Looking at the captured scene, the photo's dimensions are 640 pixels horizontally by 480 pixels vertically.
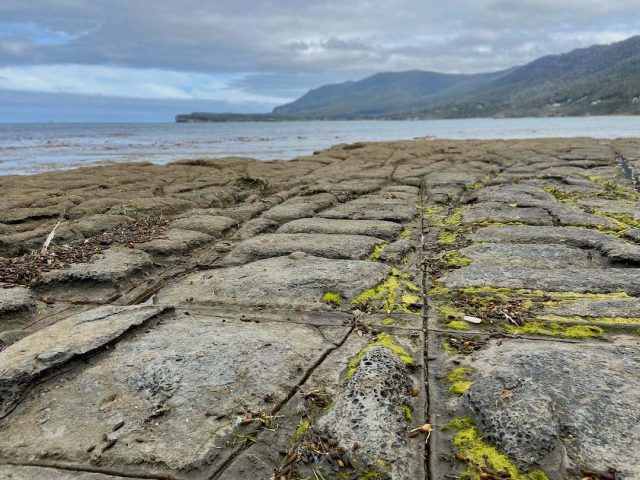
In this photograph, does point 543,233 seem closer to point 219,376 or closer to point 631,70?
point 219,376

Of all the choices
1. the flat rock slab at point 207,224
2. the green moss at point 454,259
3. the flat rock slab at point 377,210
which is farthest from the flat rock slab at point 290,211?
the green moss at point 454,259

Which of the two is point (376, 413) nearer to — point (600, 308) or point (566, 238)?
point (600, 308)

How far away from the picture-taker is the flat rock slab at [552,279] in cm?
276

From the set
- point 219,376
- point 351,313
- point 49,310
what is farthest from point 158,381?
point 49,310

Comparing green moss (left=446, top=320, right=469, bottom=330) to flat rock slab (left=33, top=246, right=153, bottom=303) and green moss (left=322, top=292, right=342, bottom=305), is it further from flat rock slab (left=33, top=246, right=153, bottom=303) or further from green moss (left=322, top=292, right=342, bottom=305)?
flat rock slab (left=33, top=246, right=153, bottom=303)

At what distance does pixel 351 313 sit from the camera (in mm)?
2633

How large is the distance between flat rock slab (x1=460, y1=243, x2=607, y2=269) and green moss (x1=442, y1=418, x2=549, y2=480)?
5.77 feet

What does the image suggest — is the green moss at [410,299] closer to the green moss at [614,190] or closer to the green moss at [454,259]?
the green moss at [454,259]

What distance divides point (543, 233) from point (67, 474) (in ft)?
11.9

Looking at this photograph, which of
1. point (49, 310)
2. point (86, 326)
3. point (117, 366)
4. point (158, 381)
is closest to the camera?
point (158, 381)

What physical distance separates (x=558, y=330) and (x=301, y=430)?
1.38m

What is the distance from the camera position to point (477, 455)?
1.55 metres

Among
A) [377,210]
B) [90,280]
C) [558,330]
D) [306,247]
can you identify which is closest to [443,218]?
[377,210]

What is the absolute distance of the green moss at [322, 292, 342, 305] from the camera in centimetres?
276
